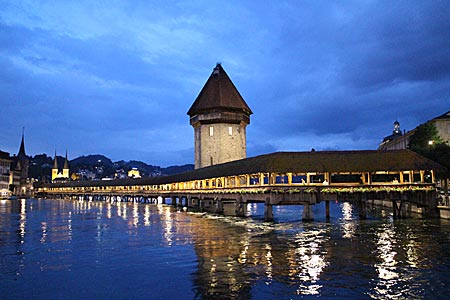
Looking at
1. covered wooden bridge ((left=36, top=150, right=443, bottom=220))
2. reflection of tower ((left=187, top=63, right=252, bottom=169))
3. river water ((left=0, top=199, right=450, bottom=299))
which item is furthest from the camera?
reflection of tower ((left=187, top=63, right=252, bottom=169))

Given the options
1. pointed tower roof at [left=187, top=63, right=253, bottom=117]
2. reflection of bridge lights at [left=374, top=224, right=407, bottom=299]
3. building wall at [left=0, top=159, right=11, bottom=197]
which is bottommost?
reflection of bridge lights at [left=374, top=224, right=407, bottom=299]

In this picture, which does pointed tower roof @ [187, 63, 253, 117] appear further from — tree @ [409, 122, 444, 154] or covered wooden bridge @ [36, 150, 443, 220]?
covered wooden bridge @ [36, 150, 443, 220]

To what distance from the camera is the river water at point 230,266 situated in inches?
454

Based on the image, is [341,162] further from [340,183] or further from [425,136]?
[425,136]

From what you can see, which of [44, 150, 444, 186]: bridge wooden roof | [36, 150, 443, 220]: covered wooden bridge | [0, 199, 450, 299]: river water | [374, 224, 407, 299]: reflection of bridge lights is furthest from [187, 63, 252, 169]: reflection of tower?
[374, 224, 407, 299]: reflection of bridge lights

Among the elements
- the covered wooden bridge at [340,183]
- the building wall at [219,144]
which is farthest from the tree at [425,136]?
the building wall at [219,144]

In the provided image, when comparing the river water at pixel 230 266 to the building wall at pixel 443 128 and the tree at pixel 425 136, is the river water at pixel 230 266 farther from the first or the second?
the building wall at pixel 443 128

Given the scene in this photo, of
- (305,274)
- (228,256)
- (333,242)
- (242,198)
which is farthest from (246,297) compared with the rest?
(242,198)

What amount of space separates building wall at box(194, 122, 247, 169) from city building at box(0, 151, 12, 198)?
9018cm

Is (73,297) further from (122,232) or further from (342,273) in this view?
(122,232)

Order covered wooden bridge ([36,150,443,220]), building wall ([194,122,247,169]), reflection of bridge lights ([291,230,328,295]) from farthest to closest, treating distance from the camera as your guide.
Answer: building wall ([194,122,247,169]), covered wooden bridge ([36,150,443,220]), reflection of bridge lights ([291,230,328,295])

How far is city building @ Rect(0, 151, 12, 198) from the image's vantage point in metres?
130

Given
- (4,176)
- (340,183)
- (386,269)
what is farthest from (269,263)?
(4,176)

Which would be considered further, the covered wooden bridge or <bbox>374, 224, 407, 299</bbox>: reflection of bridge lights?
the covered wooden bridge
